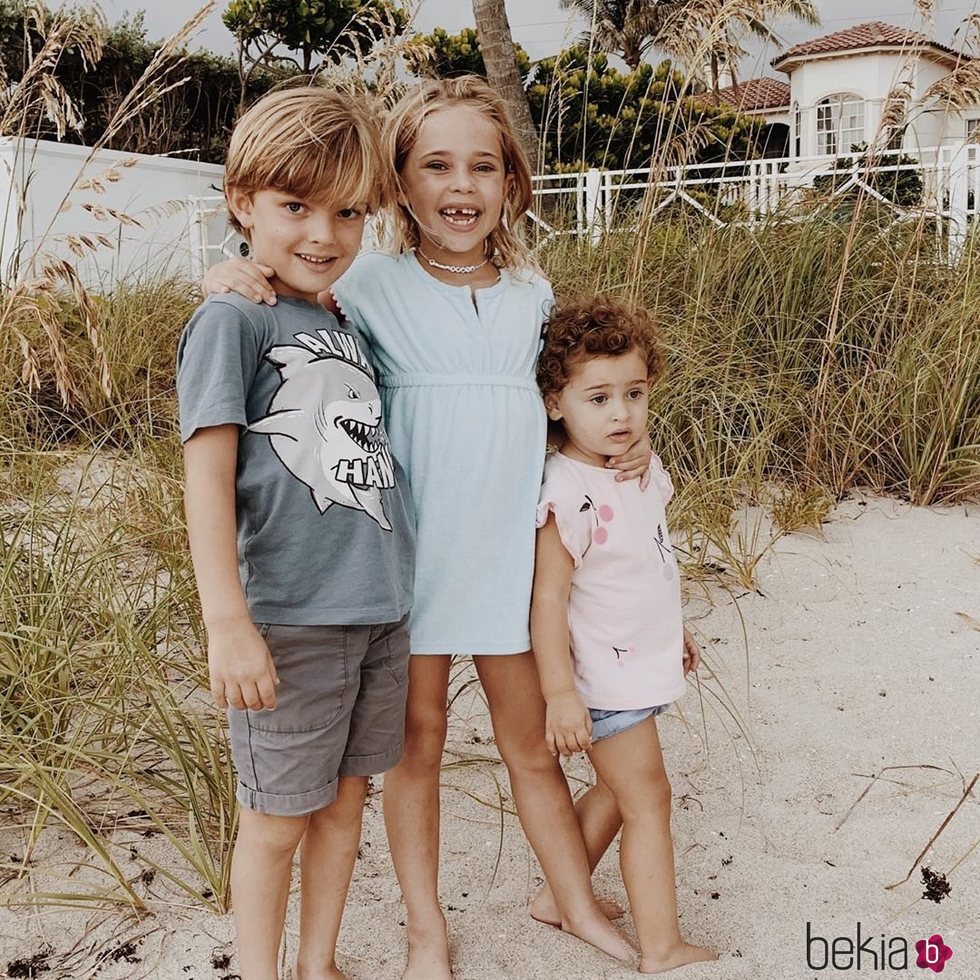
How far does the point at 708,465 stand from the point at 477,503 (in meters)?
2.05

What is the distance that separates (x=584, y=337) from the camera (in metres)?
1.75

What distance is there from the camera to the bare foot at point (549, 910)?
6.38 feet

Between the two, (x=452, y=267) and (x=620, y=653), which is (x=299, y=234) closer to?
(x=452, y=267)

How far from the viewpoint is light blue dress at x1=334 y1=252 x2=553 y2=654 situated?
172cm

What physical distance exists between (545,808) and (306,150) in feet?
3.77

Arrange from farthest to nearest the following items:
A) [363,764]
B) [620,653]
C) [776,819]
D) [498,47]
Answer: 1. [498,47]
2. [776,819]
3. [620,653]
4. [363,764]

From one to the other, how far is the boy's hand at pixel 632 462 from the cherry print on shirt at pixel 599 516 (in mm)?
60

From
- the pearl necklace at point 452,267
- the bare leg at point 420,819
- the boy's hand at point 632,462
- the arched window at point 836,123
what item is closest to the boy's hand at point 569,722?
the bare leg at point 420,819

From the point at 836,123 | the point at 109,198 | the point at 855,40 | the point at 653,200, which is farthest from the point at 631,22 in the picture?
the point at 653,200

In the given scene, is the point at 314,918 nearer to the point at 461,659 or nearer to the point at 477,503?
the point at 477,503

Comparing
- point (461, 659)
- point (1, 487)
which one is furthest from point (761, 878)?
point (1, 487)

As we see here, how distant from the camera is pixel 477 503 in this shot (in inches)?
68.0

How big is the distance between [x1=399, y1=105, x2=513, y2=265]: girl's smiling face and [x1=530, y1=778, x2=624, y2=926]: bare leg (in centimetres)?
100

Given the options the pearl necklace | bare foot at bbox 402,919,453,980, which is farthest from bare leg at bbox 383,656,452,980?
the pearl necklace
